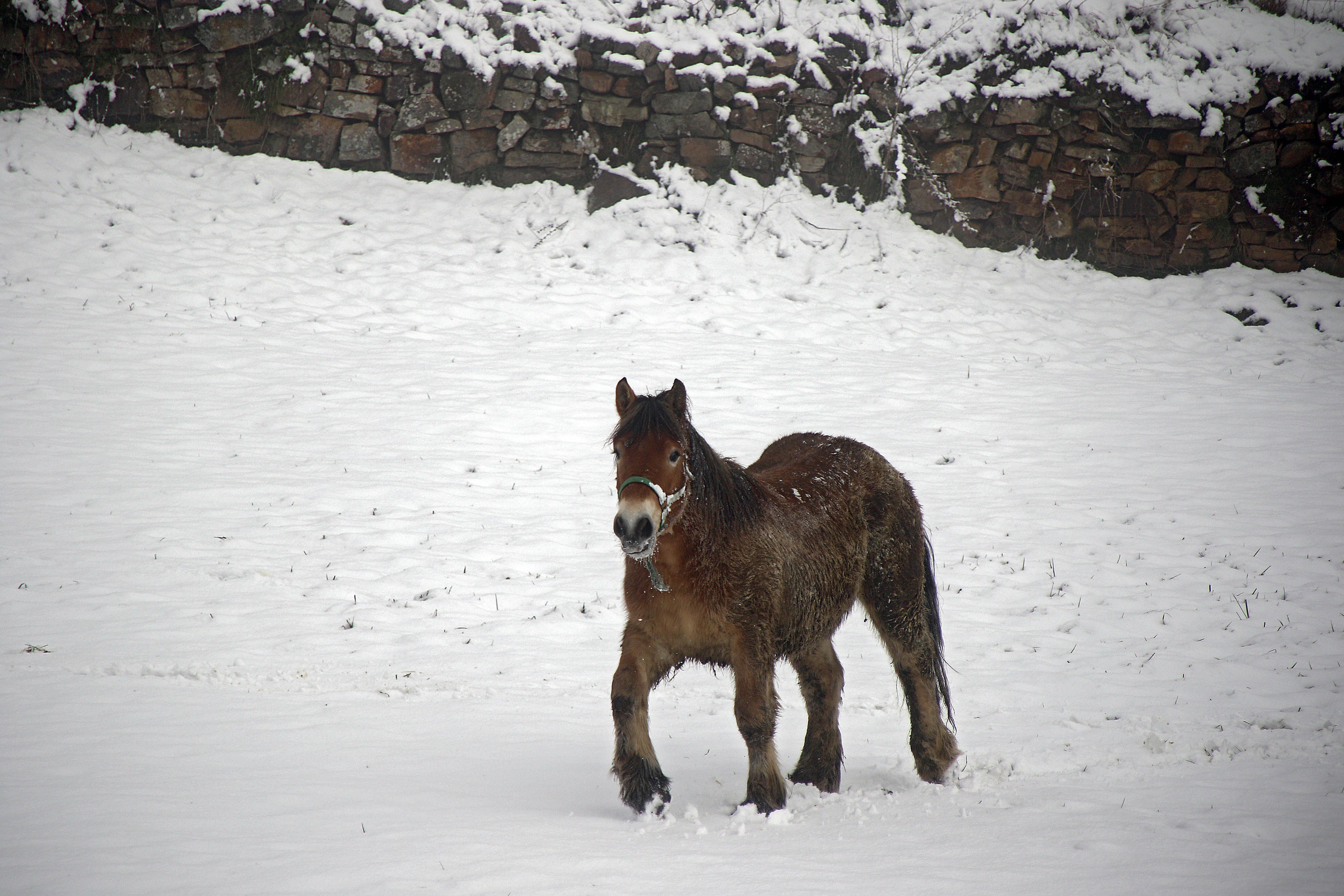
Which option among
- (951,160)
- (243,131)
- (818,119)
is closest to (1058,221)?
(951,160)

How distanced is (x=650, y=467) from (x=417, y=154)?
11.4 metres

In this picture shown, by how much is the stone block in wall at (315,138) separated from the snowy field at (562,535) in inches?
12.8

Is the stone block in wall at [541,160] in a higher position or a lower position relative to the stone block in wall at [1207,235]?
higher

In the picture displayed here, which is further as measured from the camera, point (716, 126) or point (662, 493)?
point (716, 126)

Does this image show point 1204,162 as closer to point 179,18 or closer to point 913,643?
point 913,643

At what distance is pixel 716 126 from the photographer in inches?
517

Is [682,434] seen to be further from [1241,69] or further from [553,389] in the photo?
[1241,69]

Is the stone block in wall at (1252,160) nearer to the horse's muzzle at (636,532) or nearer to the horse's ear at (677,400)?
the horse's ear at (677,400)

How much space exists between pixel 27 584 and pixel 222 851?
13.0 ft

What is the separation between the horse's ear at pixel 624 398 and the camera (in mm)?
3553

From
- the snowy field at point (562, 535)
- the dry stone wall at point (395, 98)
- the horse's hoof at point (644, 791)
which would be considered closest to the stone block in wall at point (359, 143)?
the dry stone wall at point (395, 98)

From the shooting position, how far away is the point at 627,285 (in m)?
11.9

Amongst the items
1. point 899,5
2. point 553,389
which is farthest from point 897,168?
point 553,389

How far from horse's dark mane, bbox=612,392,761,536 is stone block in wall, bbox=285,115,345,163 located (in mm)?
11490
